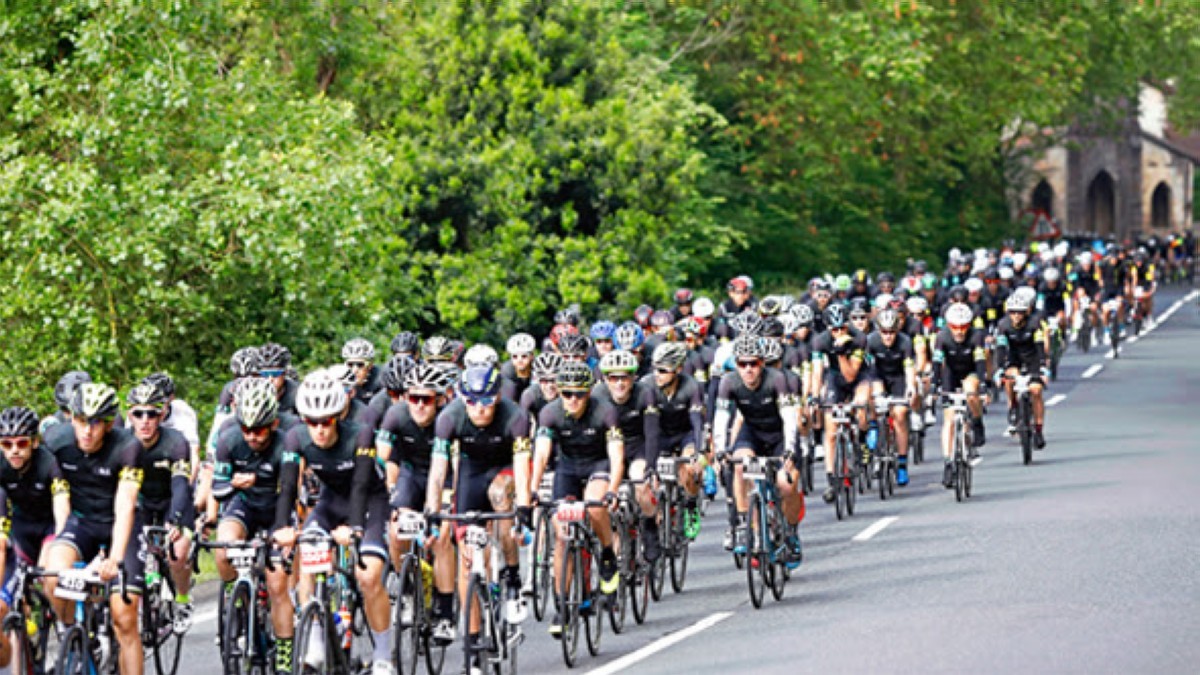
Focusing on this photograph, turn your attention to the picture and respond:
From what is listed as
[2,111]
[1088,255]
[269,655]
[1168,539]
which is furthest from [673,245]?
[269,655]

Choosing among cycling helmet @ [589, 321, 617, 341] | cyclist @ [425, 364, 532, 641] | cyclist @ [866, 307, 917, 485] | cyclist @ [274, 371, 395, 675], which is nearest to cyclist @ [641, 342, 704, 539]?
cycling helmet @ [589, 321, 617, 341]

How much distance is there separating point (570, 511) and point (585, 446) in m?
0.95

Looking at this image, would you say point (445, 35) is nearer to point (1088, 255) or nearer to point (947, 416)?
point (1088, 255)

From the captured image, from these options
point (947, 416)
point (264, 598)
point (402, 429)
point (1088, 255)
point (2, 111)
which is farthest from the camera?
point (1088, 255)

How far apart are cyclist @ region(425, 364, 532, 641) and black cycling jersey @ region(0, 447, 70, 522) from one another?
211 centimetres

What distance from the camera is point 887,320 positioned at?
1035 inches

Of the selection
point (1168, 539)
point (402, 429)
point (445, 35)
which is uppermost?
point (445, 35)

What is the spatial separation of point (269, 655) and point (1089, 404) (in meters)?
24.8

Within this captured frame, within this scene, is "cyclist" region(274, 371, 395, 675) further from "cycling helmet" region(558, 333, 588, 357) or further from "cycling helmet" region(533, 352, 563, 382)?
"cycling helmet" region(558, 333, 588, 357)

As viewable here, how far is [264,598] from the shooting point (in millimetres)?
14391

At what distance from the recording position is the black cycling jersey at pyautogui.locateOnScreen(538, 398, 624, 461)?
55.4ft

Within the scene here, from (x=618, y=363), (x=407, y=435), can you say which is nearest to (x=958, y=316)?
(x=618, y=363)

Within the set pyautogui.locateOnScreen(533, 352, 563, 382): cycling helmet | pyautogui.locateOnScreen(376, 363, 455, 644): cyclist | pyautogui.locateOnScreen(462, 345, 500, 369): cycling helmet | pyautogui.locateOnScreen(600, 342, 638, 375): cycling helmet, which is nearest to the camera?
pyautogui.locateOnScreen(376, 363, 455, 644): cyclist

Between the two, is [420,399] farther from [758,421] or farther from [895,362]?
[895,362]
